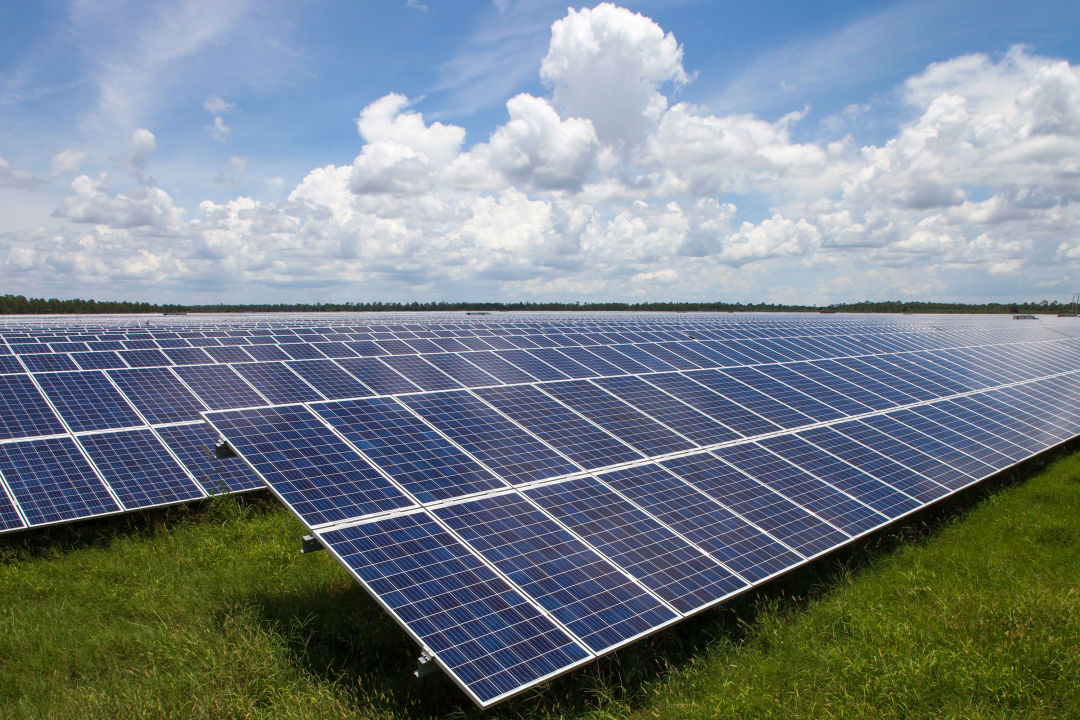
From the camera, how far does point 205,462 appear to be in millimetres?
14477

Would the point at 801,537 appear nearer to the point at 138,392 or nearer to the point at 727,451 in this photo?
the point at 727,451

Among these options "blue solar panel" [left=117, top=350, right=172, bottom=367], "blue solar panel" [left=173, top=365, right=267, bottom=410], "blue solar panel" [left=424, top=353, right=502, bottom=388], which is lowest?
"blue solar panel" [left=173, top=365, right=267, bottom=410]

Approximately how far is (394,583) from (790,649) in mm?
5166

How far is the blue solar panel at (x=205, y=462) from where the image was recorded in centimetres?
1405

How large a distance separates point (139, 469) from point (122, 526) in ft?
3.77

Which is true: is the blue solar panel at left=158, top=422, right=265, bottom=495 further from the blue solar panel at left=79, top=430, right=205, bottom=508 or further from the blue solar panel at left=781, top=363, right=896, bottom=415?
the blue solar panel at left=781, top=363, right=896, bottom=415

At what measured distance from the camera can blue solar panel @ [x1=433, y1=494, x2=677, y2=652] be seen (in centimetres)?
706

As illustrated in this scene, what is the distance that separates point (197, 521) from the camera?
1335cm

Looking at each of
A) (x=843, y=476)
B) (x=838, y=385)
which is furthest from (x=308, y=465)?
(x=838, y=385)

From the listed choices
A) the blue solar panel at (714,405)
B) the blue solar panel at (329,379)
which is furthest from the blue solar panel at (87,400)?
the blue solar panel at (714,405)

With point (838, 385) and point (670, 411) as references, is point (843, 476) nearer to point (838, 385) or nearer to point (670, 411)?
point (670, 411)

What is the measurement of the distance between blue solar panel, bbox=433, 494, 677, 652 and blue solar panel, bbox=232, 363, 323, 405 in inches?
241

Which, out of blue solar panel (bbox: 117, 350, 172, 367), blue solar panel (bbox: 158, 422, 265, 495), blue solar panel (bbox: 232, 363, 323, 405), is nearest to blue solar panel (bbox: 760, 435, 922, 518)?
blue solar panel (bbox: 232, 363, 323, 405)

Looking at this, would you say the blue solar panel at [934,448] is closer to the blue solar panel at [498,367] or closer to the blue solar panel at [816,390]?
the blue solar panel at [816,390]
